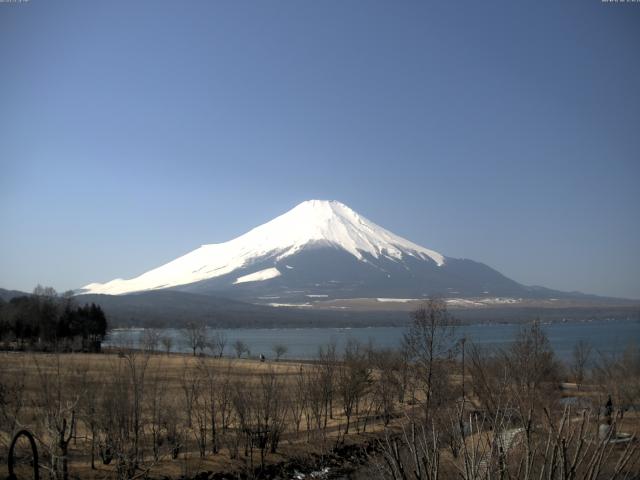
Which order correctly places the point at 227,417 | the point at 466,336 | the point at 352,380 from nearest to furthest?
the point at 227,417 < the point at 352,380 < the point at 466,336

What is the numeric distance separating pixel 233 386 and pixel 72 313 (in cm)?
6287

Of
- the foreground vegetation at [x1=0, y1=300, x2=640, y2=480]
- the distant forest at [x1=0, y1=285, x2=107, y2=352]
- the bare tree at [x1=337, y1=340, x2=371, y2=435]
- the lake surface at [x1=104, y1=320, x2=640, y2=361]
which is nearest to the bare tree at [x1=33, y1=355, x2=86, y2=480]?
the foreground vegetation at [x1=0, y1=300, x2=640, y2=480]

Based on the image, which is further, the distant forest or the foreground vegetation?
the distant forest

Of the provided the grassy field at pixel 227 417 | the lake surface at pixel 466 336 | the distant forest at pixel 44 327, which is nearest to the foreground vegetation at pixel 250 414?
the grassy field at pixel 227 417

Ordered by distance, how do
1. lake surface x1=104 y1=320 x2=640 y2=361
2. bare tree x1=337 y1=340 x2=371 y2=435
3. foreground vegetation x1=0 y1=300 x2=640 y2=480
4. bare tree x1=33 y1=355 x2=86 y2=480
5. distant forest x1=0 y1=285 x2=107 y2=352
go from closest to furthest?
bare tree x1=33 y1=355 x2=86 y2=480 < foreground vegetation x1=0 y1=300 x2=640 y2=480 < bare tree x1=337 y1=340 x2=371 y2=435 < lake surface x1=104 y1=320 x2=640 y2=361 < distant forest x1=0 y1=285 x2=107 y2=352

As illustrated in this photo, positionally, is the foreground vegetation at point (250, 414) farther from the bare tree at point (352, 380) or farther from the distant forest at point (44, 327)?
the distant forest at point (44, 327)

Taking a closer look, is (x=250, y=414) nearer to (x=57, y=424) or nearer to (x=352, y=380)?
(x=352, y=380)

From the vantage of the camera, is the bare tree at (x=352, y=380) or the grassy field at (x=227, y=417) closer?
the grassy field at (x=227, y=417)

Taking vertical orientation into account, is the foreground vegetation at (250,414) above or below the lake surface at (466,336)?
above

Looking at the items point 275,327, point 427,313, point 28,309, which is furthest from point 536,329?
point 275,327

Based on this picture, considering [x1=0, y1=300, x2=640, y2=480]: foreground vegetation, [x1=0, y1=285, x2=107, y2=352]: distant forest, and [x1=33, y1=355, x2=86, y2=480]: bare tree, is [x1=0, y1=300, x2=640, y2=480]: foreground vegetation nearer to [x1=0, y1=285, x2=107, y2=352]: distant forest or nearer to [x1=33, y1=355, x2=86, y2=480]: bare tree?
[x1=33, y1=355, x2=86, y2=480]: bare tree

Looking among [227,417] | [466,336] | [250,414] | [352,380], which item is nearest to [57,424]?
[250,414]

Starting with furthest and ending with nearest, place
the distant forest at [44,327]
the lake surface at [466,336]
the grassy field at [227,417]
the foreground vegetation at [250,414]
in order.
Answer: the distant forest at [44,327] → the lake surface at [466,336] → the grassy field at [227,417] → the foreground vegetation at [250,414]

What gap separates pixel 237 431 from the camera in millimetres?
21609
